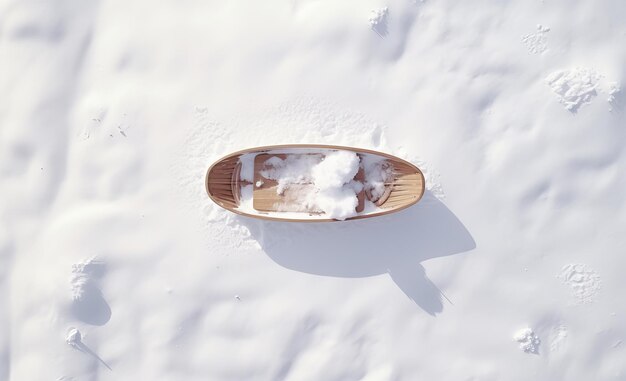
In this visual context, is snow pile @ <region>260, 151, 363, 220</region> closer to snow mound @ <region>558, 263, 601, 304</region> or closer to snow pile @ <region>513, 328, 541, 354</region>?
snow pile @ <region>513, 328, 541, 354</region>

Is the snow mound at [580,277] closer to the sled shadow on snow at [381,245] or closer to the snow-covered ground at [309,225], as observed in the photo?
the snow-covered ground at [309,225]

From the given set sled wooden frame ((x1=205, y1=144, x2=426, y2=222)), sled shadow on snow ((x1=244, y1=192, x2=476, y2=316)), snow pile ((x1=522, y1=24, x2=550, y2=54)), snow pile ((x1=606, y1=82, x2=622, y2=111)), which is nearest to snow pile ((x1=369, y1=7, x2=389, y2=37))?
sled wooden frame ((x1=205, y1=144, x2=426, y2=222))

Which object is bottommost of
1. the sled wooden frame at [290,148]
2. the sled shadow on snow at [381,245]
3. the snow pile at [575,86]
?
the sled shadow on snow at [381,245]

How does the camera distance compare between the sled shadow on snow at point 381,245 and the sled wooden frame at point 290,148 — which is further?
the sled shadow on snow at point 381,245

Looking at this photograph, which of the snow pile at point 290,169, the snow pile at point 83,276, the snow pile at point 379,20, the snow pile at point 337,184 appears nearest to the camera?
the snow pile at point 337,184

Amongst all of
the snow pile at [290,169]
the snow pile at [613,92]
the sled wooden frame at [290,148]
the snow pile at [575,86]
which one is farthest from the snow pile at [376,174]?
the snow pile at [613,92]

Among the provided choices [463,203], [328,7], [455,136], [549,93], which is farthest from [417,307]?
[328,7]
